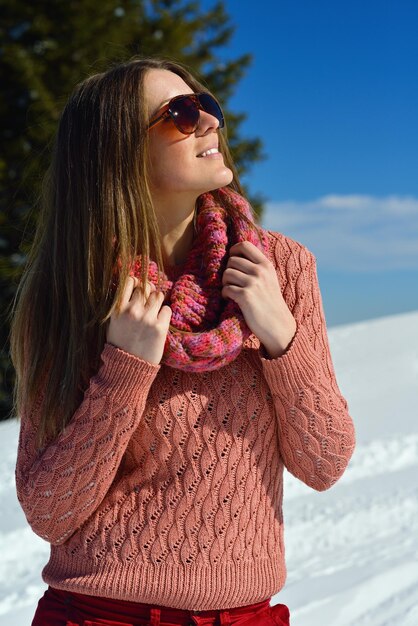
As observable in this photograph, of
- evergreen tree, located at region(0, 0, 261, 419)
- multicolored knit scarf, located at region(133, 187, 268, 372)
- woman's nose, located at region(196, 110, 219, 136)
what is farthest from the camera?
evergreen tree, located at region(0, 0, 261, 419)

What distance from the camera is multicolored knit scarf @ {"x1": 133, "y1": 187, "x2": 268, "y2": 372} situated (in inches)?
56.6

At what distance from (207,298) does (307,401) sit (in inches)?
12.0

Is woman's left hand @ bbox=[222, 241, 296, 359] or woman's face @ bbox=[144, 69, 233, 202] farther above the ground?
woman's face @ bbox=[144, 69, 233, 202]

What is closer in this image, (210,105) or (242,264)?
(242,264)

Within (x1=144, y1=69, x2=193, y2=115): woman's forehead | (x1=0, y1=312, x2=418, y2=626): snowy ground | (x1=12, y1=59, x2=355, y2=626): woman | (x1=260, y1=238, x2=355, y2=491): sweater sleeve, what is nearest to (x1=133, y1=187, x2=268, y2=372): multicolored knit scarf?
(x1=12, y1=59, x2=355, y2=626): woman

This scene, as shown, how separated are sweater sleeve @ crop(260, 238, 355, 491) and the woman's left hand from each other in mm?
30

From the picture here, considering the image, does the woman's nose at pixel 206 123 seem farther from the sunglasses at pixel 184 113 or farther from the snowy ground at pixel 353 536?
the snowy ground at pixel 353 536

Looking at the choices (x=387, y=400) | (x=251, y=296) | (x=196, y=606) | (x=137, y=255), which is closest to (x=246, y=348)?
(x=251, y=296)

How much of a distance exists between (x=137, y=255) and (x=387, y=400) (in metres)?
4.59

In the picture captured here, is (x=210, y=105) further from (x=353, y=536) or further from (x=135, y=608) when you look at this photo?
(x=353, y=536)

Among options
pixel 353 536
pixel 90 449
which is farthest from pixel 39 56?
pixel 90 449

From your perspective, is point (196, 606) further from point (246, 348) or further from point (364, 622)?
point (364, 622)

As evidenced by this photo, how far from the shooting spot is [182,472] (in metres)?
1.49

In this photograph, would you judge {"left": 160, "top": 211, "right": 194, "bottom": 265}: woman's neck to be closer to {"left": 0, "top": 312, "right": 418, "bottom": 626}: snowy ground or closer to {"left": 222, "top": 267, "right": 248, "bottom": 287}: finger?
{"left": 222, "top": 267, "right": 248, "bottom": 287}: finger
